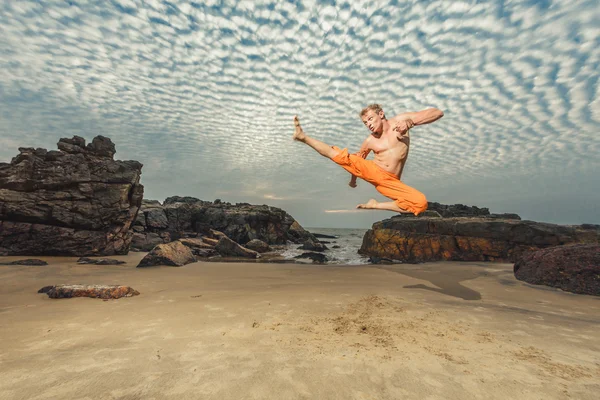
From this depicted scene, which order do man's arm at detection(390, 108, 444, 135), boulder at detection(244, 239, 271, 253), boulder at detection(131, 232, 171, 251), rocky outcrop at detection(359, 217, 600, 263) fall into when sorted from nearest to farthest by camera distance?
man's arm at detection(390, 108, 444, 135) → rocky outcrop at detection(359, 217, 600, 263) → boulder at detection(131, 232, 171, 251) → boulder at detection(244, 239, 271, 253)

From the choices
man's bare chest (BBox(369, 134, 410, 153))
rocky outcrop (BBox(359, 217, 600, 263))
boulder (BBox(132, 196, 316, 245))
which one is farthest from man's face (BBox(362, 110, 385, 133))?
boulder (BBox(132, 196, 316, 245))

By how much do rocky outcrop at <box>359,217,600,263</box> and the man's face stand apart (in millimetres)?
9013

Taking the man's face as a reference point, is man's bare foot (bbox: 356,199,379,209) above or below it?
below

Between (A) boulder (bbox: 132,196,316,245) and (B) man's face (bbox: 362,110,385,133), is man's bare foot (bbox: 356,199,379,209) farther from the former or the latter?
Result: (A) boulder (bbox: 132,196,316,245)

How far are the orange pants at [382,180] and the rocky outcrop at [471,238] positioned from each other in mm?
8327

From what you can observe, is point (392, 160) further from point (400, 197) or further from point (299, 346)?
point (299, 346)

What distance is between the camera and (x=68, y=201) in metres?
10.9

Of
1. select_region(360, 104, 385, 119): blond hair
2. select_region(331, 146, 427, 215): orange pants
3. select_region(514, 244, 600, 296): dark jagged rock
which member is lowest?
select_region(514, 244, 600, 296): dark jagged rock

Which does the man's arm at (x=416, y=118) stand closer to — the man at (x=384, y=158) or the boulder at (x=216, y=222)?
the man at (x=384, y=158)

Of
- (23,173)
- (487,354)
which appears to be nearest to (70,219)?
(23,173)

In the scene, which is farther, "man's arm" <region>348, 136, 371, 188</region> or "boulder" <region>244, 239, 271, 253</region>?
"boulder" <region>244, 239, 271, 253</region>

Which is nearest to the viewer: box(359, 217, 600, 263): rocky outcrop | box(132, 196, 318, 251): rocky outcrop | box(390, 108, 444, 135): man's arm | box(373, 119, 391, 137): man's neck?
box(390, 108, 444, 135): man's arm

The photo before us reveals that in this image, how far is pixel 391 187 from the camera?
15.8 ft

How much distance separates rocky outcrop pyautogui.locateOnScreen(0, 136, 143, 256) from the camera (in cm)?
1006
